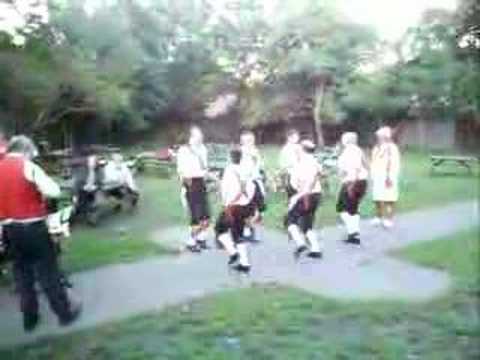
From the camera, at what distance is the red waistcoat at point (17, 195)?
164 centimetres

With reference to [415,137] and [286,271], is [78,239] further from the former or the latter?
[415,137]

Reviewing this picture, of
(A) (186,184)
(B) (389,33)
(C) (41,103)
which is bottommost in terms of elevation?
(A) (186,184)

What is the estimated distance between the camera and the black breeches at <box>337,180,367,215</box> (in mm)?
1549

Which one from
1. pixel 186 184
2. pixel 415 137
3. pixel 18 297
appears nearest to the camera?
pixel 415 137

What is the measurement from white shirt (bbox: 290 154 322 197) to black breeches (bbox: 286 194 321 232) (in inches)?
1.1

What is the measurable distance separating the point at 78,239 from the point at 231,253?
35cm

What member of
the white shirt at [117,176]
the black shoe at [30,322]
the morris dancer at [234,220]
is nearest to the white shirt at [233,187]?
the morris dancer at [234,220]

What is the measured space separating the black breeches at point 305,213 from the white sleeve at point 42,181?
1.73 feet

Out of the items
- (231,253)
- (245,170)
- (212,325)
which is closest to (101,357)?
(212,325)

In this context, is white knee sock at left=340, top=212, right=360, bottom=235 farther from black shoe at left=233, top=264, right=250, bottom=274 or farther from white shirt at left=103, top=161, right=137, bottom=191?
white shirt at left=103, top=161, right=137, bottom=191

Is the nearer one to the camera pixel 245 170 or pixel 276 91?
pixel 276 91

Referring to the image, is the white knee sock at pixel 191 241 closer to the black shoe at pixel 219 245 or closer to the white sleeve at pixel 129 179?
the black shoe at pixel 219 245

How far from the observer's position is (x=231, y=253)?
63.6 inches

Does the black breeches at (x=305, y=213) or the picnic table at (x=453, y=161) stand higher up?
the picnic table at (x=453, y=161)
